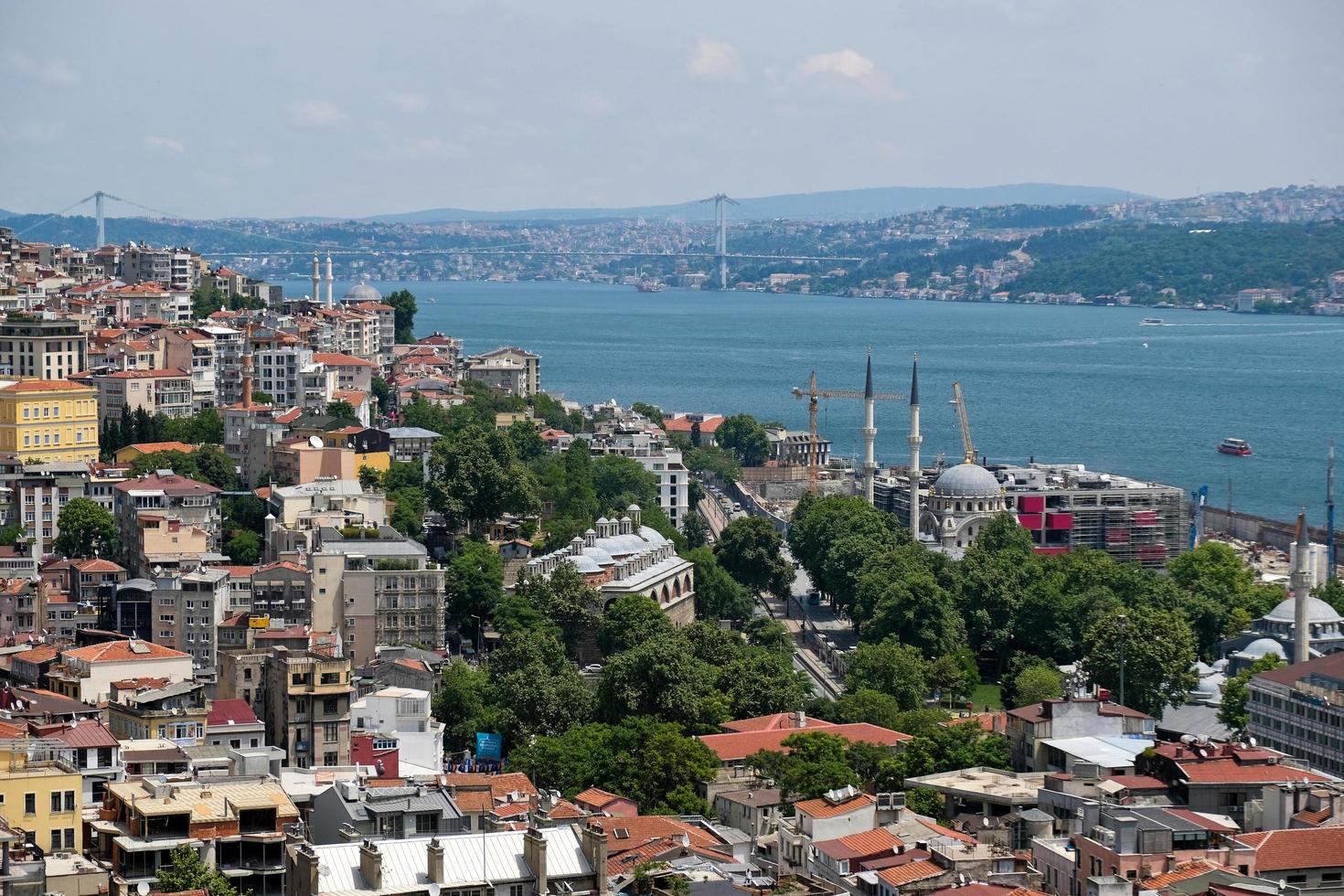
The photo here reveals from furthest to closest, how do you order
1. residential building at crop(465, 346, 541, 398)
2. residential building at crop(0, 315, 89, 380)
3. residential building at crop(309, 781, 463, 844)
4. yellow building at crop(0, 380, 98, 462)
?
1. residential building at crop(465, 346, 541, 398)
2. residential building at crop(0, 315, 89, 380)
3. yellow building at crop(0, 380, 98, 462)
4. residential building at crop(309, 781, 463, 844)

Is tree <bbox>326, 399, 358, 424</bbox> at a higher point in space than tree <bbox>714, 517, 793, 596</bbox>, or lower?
higher

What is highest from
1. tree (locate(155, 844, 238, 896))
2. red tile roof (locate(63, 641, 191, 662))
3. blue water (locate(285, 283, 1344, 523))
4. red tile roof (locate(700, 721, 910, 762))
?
tree (locate(155, 844, 238, 896))

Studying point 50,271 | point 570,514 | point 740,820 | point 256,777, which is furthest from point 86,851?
point 50,271

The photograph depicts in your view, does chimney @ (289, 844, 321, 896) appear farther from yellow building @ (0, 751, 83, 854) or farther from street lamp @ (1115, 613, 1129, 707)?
street lamp @ (1115, 613, 1129, 707)

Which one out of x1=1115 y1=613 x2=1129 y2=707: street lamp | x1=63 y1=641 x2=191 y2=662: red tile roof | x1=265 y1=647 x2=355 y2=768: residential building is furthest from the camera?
x1=1115 y1=613 x2=1129 y2=707: street lamp

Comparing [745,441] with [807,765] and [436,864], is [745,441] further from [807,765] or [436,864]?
[436,864]

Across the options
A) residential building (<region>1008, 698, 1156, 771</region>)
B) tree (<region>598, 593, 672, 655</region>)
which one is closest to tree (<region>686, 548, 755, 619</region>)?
tree (<region>598, 593, 672, 655</region>)

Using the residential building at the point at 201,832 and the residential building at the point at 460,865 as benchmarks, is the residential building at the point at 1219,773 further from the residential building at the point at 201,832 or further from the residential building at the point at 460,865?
the residential building at the point at 201,832
